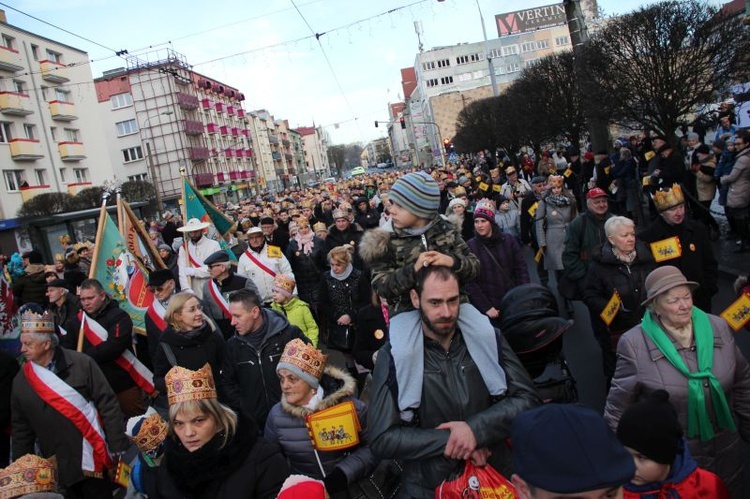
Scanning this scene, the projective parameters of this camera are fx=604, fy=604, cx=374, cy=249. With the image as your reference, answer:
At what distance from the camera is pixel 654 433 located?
269 centimetres

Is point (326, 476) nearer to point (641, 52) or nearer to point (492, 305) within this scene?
point (492, 305)

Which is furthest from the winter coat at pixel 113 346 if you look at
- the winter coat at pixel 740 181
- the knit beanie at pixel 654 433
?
the winter coat at pixel 740 181

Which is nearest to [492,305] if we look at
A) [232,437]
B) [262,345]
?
[262,345]

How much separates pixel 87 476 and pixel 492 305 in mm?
3846

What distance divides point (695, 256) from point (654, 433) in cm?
299

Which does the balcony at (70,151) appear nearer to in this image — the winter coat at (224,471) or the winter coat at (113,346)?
the winter coat at (113,346)

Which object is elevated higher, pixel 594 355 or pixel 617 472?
pixel 617 472

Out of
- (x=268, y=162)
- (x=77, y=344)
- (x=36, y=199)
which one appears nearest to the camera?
(x=77, y=344)

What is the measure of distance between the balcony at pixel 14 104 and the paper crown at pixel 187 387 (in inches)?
1534

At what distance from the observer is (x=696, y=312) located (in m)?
3.46

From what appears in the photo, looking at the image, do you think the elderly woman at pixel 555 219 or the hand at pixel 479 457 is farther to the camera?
the elderly woman at pixel 555 219

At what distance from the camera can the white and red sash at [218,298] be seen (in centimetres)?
669

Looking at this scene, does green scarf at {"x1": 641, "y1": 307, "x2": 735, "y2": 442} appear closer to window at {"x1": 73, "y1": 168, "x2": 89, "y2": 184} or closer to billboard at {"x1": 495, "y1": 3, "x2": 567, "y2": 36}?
window at {"x1": 73, "y1": 168, "x2": 89, "y2": 184}

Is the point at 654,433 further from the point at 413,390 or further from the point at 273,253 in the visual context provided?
the point at 273,253
